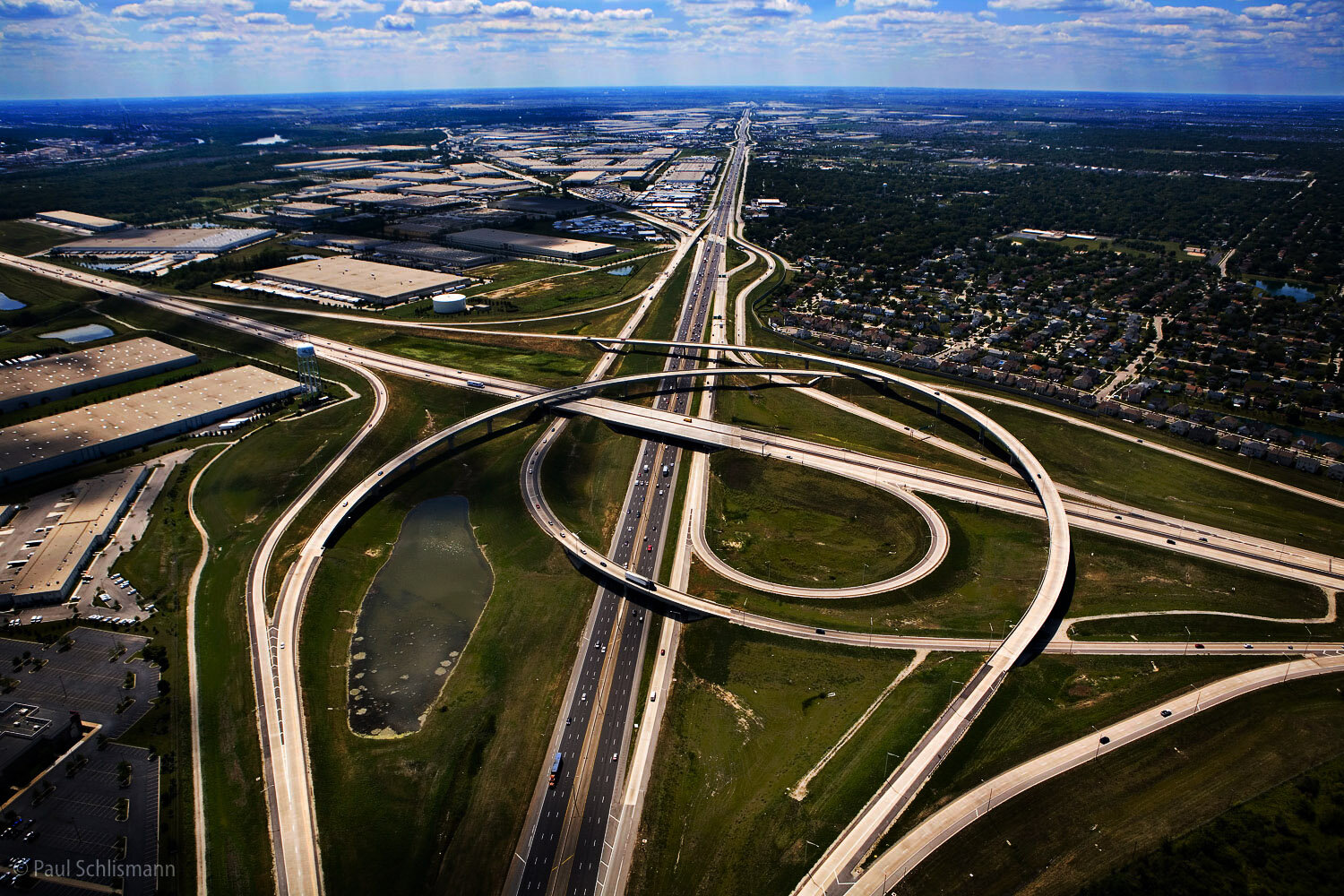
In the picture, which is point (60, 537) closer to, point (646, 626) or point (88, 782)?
point (88, 782)

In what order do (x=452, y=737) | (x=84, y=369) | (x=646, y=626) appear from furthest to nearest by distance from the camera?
1. (x=84, y=369)
2. (x=646, y=626)
3. (x=452, y=737)

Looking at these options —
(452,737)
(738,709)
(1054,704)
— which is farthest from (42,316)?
(1054,704)

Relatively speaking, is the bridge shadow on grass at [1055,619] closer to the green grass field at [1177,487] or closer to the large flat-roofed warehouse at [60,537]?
the green grass field at [1177,487]

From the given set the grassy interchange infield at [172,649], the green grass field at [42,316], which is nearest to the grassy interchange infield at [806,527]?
the grassy interchange infield at [172,649]

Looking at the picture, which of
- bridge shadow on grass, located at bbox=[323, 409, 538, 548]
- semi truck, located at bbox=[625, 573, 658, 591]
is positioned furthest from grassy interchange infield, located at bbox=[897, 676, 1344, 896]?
bridge shadow on grass, located at bbox=[323, 409, 538, 548]

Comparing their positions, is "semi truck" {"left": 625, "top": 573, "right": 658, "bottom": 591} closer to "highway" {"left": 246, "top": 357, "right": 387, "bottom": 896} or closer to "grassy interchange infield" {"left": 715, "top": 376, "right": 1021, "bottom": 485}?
"highway" {"left": 246, "top": 357, "right": 387, "bottom": 896}

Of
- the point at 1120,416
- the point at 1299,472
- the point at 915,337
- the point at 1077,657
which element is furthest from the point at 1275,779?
the point at 915,337
